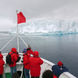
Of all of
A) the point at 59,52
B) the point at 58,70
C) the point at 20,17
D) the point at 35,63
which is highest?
the point at 20,17

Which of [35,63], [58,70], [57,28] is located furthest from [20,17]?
[57,28]

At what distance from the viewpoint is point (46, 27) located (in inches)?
4250

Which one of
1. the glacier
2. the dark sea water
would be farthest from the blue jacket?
the glacier

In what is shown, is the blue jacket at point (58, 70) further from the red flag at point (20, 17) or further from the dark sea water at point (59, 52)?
the dark sea water at point (59, 52)

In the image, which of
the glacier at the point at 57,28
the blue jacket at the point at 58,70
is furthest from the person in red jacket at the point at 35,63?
the glacier at the point at 57,28

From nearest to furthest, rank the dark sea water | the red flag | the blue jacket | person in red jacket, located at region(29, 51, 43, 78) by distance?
the blue jacket
person in red jacket, located at region(29, 51, 43, 78)
the red flag
the dark sea water

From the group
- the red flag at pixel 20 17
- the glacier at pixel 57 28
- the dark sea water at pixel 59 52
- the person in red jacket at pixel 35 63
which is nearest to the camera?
the person in red jacket at pixel 35 63

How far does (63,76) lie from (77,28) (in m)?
100

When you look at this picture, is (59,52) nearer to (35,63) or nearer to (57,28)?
(35,63)

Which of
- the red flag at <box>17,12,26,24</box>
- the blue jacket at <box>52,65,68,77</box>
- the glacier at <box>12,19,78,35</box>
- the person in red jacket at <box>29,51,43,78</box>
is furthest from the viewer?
the glacier at <box>12,19,78,35</box>

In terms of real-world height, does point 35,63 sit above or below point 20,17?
below

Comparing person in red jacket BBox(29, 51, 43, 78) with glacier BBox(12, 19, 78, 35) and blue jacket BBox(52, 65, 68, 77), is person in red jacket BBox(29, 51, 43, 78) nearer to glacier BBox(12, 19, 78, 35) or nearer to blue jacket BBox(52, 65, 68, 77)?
blue jacket BBox(52, 65, 68, 77)

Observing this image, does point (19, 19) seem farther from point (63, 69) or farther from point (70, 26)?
point (70, 26)

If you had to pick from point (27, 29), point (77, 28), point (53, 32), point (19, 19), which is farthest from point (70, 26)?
point (19, 19)
